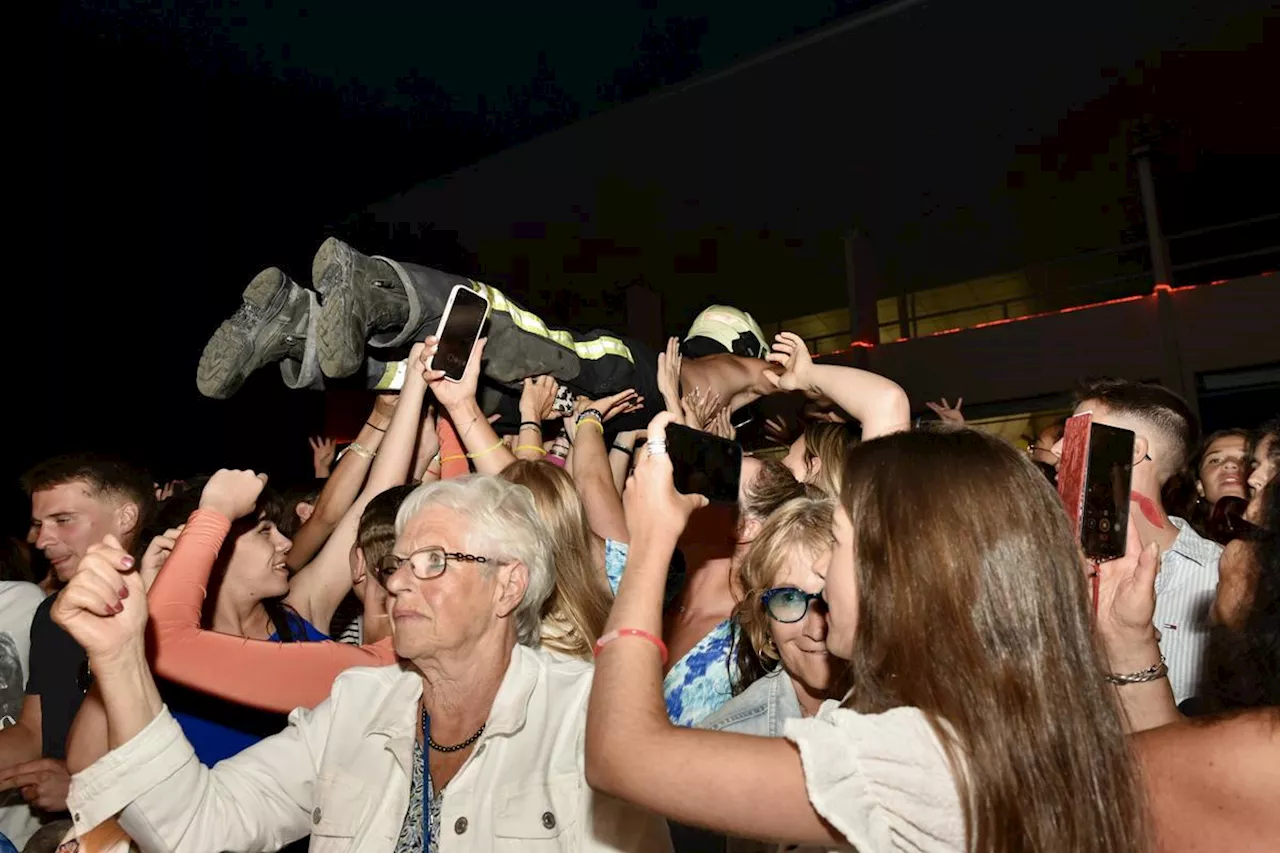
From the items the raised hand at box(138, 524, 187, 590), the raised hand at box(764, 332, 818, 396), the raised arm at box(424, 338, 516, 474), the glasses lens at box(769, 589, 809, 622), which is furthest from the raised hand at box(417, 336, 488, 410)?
the glasses lens at box(769, 589, 809, 622)

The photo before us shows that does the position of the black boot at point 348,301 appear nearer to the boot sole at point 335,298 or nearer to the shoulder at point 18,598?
the boot sole at point 335,298

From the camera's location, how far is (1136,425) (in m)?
2.44

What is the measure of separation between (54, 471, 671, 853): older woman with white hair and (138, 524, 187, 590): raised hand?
63cm

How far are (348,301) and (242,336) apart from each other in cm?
40

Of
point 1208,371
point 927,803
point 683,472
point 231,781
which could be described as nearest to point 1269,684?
point 927,803

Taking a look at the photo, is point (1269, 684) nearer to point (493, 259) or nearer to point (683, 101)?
point (683, 101)

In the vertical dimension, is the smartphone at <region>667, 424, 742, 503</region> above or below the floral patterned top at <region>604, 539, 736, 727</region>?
above

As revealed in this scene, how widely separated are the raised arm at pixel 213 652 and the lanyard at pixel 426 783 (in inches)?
11.4

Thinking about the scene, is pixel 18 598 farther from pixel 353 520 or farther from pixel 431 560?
pixel 431 560

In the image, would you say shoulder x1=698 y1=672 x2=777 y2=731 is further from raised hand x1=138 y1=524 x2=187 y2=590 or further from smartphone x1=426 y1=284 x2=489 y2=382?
raised hand x1=138 y1=524 x2=187 y2=590

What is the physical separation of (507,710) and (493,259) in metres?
11.3

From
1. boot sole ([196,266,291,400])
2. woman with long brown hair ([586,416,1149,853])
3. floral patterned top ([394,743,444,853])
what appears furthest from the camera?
boot sole ([196,266,291,400])

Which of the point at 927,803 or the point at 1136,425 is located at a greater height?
the point at 1136,425

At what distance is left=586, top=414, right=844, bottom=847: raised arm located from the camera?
3.56 ft
